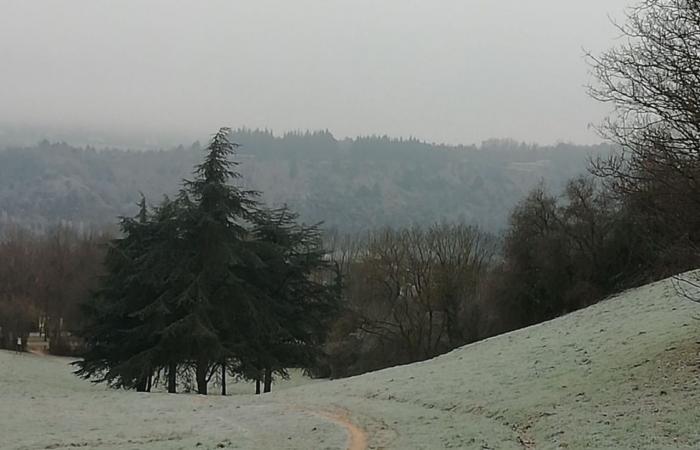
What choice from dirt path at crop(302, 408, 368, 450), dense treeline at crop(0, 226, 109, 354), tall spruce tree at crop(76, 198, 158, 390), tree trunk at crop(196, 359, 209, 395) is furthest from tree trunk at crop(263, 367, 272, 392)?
dense treeline at crop(0, 226, 109, 354)

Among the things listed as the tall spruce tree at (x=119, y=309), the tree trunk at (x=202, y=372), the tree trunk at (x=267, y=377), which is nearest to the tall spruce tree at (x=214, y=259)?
the tree trunk at (x=202, y=372)

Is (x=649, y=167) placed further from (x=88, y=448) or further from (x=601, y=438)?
(x=88, y=448)

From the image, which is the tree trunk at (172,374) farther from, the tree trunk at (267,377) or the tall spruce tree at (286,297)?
the tree trunk at (267,377)

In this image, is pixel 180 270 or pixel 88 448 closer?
pixel 88 448

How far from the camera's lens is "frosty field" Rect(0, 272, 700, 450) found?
12125 millimetres

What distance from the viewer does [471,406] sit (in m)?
16.4

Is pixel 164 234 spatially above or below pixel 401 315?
above

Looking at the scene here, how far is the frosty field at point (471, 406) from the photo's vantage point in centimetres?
1212

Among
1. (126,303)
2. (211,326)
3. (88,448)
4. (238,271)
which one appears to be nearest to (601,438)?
(88,448)

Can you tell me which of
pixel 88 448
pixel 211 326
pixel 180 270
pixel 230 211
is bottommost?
pixel 88 448

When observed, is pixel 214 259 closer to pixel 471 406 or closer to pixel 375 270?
pixel 471 406

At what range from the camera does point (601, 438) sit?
10.9 meters

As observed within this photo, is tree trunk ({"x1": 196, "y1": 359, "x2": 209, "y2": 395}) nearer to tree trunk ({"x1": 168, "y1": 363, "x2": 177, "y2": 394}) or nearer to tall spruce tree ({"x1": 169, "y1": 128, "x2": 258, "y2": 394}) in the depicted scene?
tall spruce tree ({"x1": 169, "y1": 128, "x2": 258, "y2": 394})

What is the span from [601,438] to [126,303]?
26.2 m
